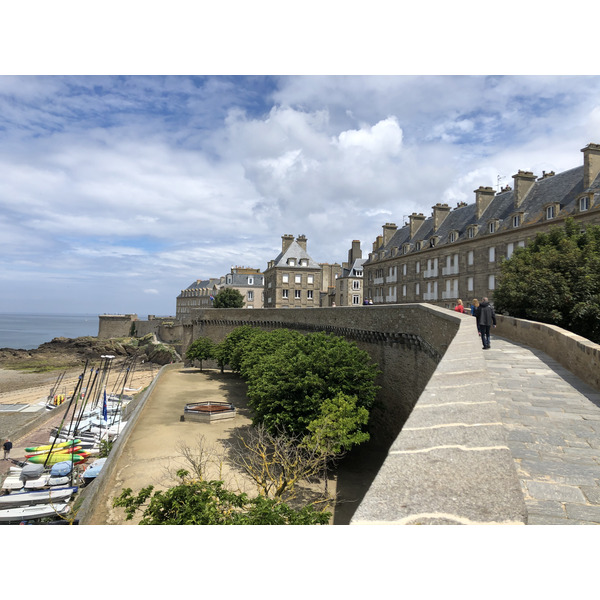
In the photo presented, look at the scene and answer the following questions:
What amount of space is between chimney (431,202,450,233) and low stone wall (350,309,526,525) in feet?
143

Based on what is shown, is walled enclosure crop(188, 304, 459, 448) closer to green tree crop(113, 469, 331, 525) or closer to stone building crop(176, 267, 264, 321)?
green tree crop(113, 469, 331, 525)

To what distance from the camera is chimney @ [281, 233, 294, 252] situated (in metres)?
61.0

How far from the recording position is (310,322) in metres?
31.3

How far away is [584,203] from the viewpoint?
29344mm

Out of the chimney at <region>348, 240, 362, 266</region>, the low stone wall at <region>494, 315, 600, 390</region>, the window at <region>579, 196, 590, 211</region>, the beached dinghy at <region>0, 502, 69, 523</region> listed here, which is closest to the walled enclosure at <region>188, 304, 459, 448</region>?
the low stone wall at <region>494, 315, 600, 390</region>

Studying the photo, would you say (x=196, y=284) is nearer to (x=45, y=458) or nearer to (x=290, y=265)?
(x=290, y=265)

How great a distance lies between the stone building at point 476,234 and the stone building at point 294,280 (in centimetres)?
863

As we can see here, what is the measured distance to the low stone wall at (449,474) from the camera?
239 cm

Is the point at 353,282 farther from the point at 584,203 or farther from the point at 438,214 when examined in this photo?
the point at 584,203

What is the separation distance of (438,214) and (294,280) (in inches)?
832

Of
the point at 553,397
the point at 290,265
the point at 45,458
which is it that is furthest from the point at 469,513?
the point at 290,265

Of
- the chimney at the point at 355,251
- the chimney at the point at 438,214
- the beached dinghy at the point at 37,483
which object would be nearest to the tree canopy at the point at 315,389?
the beached dinghy at the point at 37,483

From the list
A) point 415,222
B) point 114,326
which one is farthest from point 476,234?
point 114,326

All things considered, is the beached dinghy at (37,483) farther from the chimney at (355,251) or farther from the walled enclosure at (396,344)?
the chimney at (355,251)
